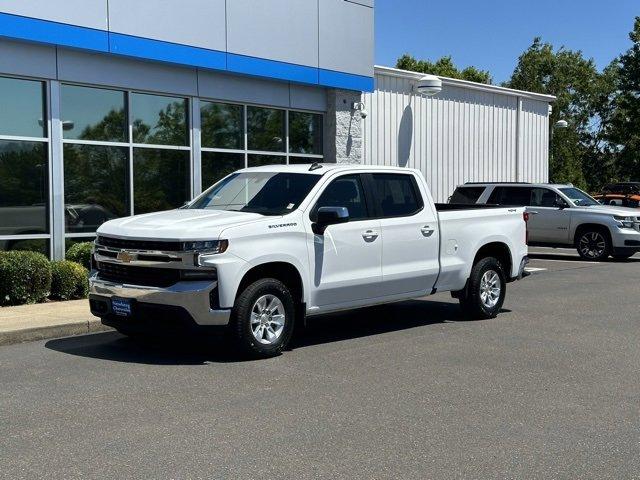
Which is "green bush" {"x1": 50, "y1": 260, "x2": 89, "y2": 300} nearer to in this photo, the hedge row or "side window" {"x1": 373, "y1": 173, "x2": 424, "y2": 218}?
the hedge row

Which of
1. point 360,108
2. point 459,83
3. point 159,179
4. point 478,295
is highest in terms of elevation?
point 459,83

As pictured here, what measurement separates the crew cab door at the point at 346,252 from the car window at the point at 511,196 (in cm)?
1170

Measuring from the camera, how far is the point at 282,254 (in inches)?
324

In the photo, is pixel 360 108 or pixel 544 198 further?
pixel 544 198

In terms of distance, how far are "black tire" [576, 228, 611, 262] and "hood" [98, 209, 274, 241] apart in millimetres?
12984

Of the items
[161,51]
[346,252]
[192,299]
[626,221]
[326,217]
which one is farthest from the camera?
[626,221]

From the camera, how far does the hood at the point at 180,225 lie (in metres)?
7.78

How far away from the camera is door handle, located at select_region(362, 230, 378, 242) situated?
9094mm

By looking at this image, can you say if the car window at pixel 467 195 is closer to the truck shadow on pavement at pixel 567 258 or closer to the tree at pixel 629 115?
the truck shadow on pavement at pixel 567 258

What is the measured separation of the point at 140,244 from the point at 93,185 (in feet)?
22.5

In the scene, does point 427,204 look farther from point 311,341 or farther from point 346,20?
point 346,20

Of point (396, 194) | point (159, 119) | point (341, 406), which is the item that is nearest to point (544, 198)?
point (159, 119)

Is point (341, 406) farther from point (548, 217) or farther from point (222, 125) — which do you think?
point (548, 217)

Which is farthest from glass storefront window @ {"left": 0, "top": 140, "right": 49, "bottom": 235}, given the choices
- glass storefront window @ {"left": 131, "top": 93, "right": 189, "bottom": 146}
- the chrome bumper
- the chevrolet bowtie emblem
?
the chrome bumper
